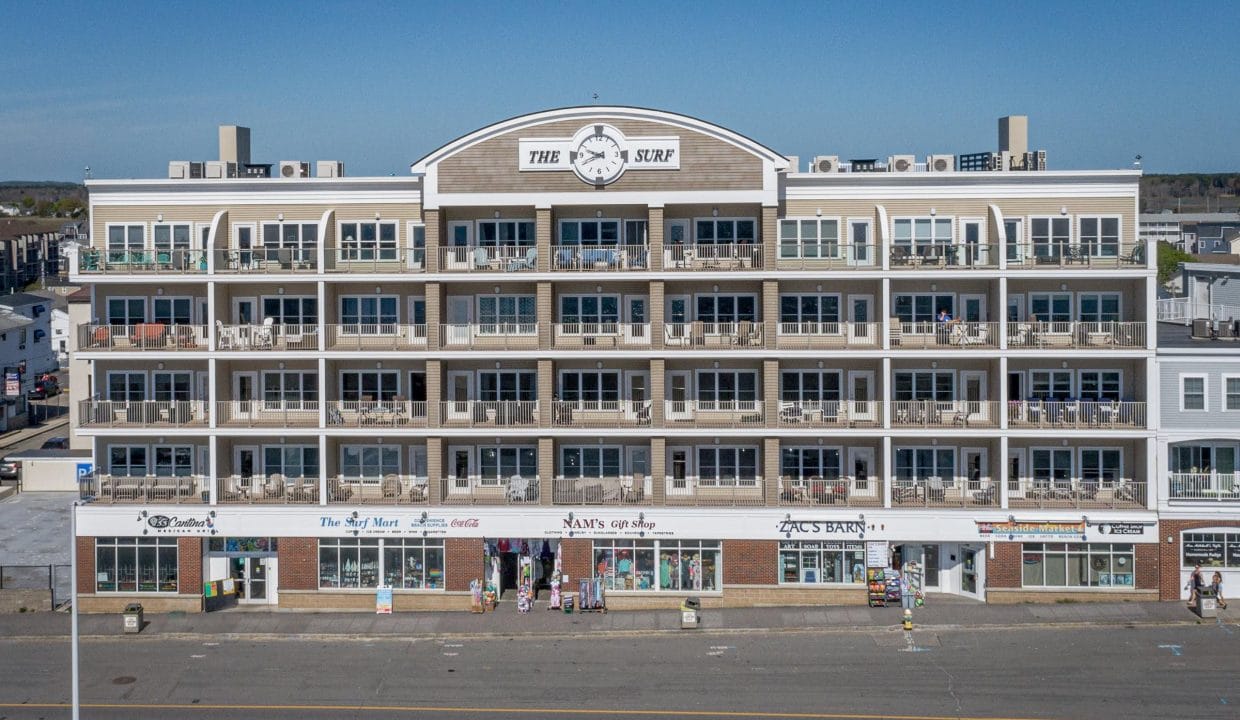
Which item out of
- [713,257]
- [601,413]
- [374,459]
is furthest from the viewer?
[374,459]

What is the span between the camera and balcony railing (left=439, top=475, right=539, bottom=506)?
46.0 meters

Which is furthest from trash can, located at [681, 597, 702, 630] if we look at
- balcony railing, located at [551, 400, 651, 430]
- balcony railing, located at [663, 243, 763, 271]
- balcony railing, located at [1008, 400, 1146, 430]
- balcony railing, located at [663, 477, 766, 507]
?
balcony railing, located at [1008, 400, 1146, 430]

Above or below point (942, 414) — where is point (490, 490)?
below

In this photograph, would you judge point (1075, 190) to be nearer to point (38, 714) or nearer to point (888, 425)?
point (888, 425)

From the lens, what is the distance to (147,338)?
46406 millimetres

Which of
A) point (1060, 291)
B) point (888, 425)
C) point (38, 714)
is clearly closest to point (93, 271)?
point (38, 714)

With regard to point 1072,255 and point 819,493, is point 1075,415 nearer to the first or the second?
point 1072,255

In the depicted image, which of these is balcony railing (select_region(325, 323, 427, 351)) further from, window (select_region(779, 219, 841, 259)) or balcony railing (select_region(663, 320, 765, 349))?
window (select_region(779, 219, 841, 259))

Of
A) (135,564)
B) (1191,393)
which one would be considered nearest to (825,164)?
(1191,393)

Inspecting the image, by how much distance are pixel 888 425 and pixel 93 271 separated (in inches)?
1059

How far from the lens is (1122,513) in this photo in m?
43.8

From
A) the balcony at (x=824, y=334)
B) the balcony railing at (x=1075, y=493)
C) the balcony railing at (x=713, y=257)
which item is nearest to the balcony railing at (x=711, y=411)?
the balcony at (x=824, y=334)

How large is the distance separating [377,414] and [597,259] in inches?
358

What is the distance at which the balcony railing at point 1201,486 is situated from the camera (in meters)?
44.0
